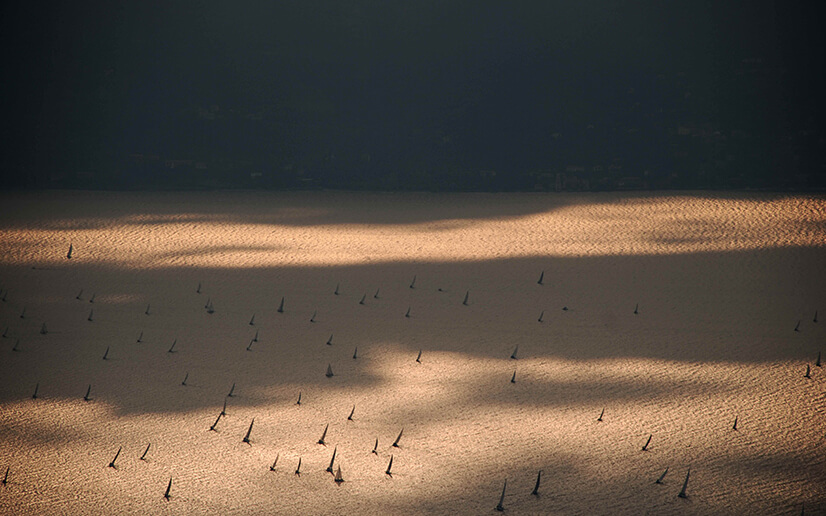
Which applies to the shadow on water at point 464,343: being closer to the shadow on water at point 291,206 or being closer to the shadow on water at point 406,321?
the shadow on water at point 406,321

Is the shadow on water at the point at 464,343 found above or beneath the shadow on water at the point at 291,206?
beneath

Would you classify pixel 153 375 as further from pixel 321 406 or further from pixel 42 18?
pixel 42 18

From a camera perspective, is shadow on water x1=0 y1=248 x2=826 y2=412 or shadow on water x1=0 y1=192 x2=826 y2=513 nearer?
shadow on water x1=0 y1=192 x2=826 y2=513

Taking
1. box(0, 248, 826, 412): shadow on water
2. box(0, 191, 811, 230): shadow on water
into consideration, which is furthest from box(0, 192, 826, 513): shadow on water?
box(0, 191, 811, 230): shadow on water

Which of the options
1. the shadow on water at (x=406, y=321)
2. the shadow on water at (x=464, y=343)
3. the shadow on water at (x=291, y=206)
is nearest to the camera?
the shadow on water at (x=464, y=343)

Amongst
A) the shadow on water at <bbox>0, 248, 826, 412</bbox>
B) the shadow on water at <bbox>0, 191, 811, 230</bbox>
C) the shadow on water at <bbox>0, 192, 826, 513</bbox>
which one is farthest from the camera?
the shadow on water at <bbox>0, 191, 811, 230</bbox>

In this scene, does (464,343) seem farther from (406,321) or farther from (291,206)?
(291,206)

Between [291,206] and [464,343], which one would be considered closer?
[464,343]

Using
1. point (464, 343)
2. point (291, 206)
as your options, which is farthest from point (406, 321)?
point (291, 206)

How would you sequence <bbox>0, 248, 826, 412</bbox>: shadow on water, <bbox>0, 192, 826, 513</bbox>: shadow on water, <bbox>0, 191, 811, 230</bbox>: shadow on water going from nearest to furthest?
<bbox>0, 192, 826, 513</bbox>: shadow on water, <bbox>0, 248, 826, 412</bbox>: shadow on water, <bbox>0, 191, 811, 230</bbox>: shadow on water

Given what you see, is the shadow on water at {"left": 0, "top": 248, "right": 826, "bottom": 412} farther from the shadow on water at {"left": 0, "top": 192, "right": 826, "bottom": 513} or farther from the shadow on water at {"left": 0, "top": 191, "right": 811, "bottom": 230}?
the shadow on water at {"left": 0, "top": 191, "right": 811, "bottom": 230}

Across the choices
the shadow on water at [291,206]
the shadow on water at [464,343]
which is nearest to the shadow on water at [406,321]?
the shadow on water at [464,343]
